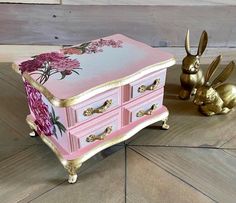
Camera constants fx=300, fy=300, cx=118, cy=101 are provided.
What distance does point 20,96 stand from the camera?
47.4 inches

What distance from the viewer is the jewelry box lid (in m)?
0.73

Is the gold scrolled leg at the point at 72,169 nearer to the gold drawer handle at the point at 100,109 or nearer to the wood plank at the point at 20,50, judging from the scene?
the gold drawer handle at the point at 100,109

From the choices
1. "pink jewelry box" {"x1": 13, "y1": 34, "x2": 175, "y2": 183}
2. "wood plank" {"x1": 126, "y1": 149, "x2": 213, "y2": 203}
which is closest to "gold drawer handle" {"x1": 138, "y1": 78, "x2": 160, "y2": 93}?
"pink jewelry box" {"x1": 13, "y1": 34, "x2": 175, "y2": 183}

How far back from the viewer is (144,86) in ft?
2.91

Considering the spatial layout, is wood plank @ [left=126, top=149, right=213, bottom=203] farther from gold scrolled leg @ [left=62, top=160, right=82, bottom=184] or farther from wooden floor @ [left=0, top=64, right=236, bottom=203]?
gold scrolled leg @ [left=62, top=160, right=82, bottom=184]

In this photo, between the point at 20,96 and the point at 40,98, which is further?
the point at 20,96

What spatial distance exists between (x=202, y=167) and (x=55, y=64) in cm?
52

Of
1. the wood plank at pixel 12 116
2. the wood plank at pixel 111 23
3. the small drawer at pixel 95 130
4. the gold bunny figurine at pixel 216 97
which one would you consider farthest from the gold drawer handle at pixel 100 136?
the wood plank at pixel 111 23

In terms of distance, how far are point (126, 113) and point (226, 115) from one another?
438 mm

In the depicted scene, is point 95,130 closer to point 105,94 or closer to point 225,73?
point 105,94

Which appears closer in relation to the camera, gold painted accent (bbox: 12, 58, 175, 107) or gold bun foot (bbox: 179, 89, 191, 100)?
gold painted accent (bbox: 12, 58, 175, 107)

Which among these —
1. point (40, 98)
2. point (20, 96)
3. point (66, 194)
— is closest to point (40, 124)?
point (40, 98)

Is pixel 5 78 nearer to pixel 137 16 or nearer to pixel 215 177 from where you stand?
pixel 137 16

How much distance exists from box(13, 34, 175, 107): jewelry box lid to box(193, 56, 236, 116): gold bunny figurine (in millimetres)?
209
